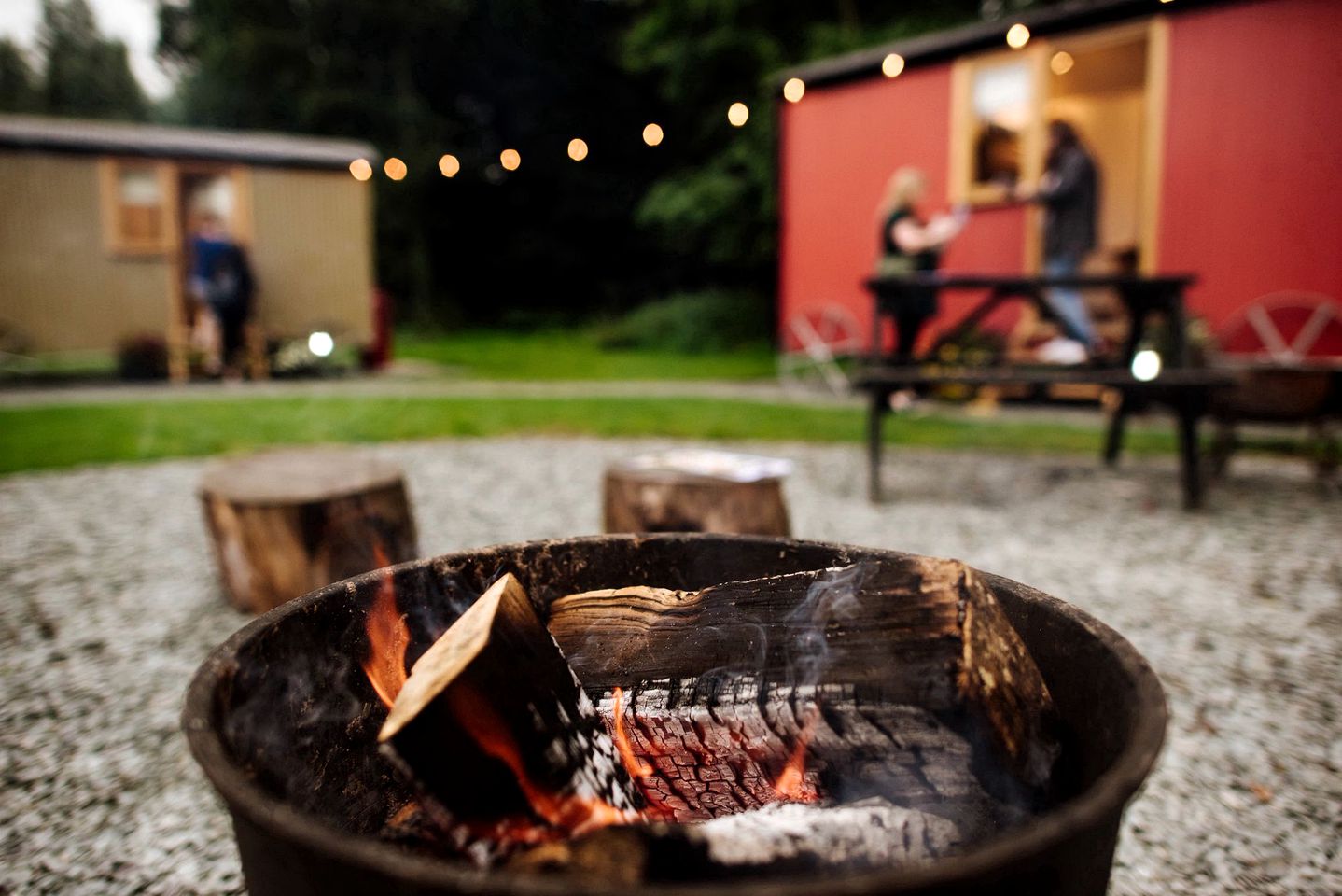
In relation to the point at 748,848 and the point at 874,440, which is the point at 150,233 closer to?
the point at 874,440

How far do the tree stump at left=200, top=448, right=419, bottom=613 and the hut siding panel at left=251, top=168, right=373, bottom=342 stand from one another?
9.91m

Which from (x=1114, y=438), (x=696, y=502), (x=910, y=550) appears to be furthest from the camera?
(x=1114, y=438)

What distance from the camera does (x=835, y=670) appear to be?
119 centimetres

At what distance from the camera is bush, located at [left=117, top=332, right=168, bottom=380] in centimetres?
1089

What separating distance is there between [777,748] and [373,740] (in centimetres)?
62

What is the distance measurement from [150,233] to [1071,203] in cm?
1122

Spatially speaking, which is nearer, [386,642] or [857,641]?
[857,641]

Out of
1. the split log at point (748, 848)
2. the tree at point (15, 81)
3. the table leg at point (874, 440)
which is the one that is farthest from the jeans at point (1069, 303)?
the tree at point (15, 81)

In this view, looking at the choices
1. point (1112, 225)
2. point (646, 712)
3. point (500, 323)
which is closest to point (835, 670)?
point (646, 712)

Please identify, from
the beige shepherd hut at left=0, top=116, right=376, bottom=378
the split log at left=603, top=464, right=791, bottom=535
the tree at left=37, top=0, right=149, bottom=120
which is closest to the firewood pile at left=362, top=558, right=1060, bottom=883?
the split log at left=603, top=464, right=791, bottom=535

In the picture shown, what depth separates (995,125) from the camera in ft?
29.5

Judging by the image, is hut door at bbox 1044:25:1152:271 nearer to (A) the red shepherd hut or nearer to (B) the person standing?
(A) the red shepherd hut

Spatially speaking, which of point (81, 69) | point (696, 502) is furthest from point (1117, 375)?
point (81, 69)

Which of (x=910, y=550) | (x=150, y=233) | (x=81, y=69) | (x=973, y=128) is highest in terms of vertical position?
(x=81, y=69)
